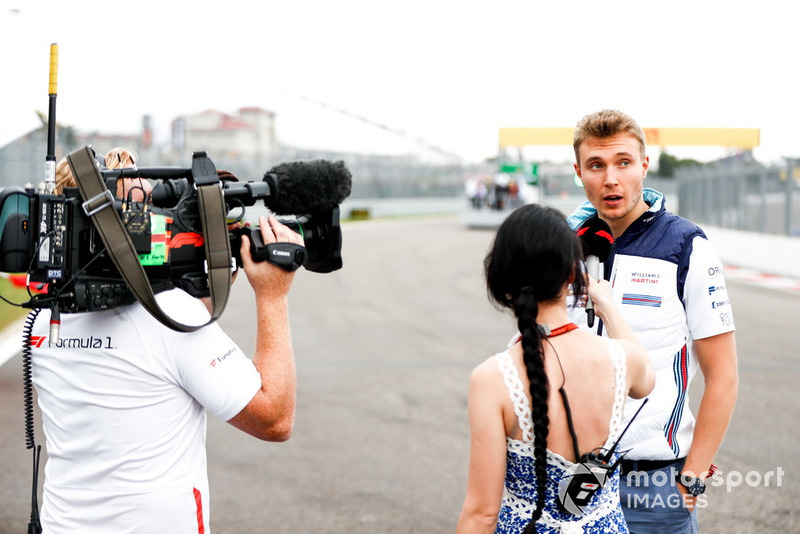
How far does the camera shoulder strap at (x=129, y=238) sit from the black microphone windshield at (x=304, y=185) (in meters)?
0.19

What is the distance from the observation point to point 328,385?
26.0ft

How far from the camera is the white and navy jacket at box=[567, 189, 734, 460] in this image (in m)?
2.62

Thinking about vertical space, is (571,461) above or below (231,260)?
below

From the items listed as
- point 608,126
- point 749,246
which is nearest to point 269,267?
point 608,126

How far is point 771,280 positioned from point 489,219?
1669 centimetres

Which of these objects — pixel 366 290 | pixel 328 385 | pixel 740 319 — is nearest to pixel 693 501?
pixel 328 385

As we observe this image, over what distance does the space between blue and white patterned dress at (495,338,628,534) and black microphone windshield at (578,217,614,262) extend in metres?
0.62

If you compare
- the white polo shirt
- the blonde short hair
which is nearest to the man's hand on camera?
the white polo shirt

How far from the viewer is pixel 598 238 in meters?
2.79

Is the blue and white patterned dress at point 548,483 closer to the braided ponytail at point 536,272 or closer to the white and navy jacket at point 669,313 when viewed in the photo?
the braided ponytail at point 536,272

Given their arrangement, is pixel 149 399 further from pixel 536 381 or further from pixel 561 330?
pixel 561 330

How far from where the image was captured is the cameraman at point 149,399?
206cm

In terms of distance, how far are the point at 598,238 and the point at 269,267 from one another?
3.90 ft

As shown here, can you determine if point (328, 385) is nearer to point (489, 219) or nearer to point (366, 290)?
point (366, 290)
